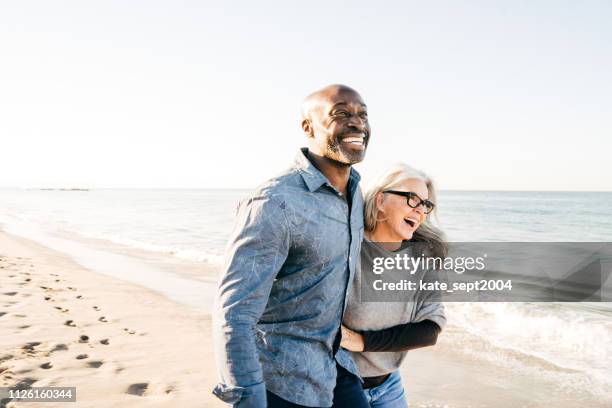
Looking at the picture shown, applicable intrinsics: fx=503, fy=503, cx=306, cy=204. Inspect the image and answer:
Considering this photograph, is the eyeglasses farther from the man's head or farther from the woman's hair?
the man's head

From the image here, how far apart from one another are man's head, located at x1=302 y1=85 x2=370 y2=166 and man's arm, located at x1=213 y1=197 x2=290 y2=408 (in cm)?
55

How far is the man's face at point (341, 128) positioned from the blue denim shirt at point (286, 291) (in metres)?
0.16

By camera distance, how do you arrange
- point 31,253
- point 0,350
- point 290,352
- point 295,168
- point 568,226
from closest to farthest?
1. point 290,352
2. point 295,168
3. point 0,350
4. point 31,253
5. point 568,226

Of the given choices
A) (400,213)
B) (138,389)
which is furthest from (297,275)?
(138,389)

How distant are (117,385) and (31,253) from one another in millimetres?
12821

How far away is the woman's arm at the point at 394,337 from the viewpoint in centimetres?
275

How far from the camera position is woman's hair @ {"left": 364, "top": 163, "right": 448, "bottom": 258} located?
318 cm

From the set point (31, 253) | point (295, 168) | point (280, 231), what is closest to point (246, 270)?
point (280, 231)

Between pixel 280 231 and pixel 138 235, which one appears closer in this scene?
pixel 280 231

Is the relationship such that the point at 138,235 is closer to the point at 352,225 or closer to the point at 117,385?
the point at 117,385

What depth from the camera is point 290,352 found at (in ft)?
7.22

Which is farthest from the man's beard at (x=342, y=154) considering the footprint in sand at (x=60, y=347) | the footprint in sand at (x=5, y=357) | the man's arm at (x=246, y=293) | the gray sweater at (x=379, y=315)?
the footprint in sand at (x=60, y=347)

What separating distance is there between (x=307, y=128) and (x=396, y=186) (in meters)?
0.83

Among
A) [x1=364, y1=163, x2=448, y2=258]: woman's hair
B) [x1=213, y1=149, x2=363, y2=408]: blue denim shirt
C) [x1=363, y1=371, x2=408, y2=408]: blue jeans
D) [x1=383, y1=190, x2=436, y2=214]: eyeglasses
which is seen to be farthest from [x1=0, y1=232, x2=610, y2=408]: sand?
[x1=213, y1=149, x2=363, y2=408]: blue denim shirt
